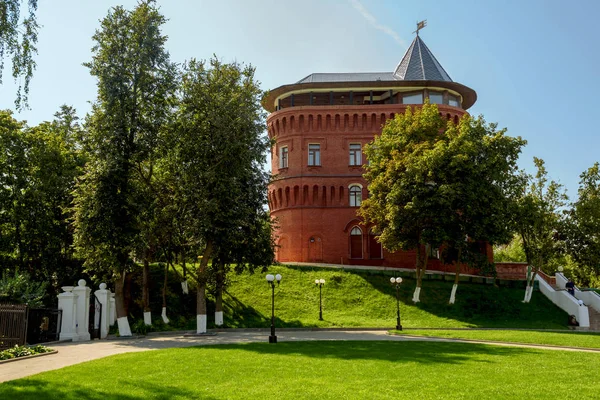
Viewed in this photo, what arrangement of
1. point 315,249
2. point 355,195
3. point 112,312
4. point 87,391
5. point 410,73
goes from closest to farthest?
1. point 87,391
2. point 112,312
3. point 315,249
4. point 355,195
5. point 410,73

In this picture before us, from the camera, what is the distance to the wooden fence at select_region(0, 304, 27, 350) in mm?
17609

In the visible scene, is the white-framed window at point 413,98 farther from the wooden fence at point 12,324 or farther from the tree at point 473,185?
the wooden fence at point 12,324

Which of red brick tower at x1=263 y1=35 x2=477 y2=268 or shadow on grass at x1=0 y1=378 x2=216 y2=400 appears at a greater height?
red brick tower at x1=263 y1=35 x2=477 y2=268

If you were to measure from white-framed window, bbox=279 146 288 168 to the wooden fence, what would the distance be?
33.4m

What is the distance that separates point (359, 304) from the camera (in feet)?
119

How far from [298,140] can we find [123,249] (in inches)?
1029

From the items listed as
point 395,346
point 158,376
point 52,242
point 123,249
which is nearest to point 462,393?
point 158,376

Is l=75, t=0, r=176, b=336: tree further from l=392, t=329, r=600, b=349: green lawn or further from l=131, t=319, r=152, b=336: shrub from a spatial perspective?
l=392, t=329, r=600, b=349: green lawn

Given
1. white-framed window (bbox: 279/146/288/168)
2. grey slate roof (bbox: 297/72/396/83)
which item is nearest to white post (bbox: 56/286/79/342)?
white-framed window (bbox: 279/146/288/168)

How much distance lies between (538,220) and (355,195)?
1604 cm

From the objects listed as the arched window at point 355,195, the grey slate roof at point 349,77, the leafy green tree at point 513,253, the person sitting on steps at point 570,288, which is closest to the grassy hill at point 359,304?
the person sitting on steps at point 570,288

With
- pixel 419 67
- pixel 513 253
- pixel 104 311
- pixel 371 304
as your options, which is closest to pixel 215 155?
pixel 104 311

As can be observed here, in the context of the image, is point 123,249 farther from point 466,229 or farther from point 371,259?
point 371,259

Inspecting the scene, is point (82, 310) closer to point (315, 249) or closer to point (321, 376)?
point (321, 376)
